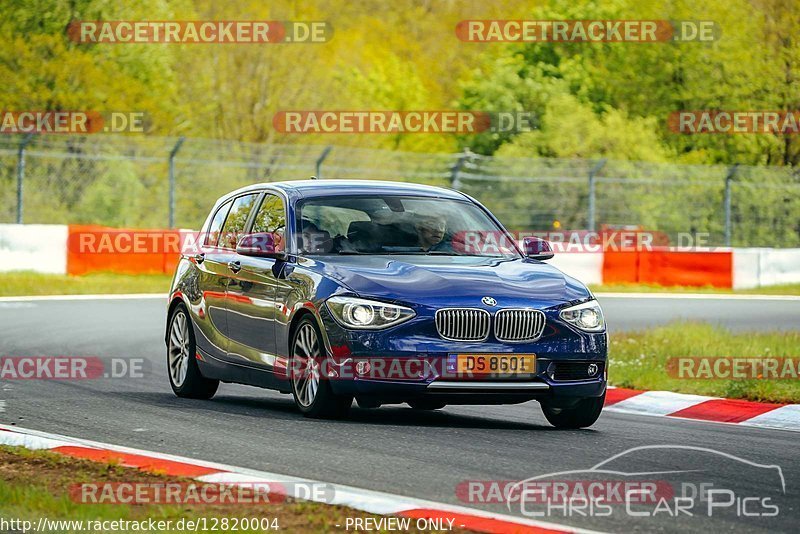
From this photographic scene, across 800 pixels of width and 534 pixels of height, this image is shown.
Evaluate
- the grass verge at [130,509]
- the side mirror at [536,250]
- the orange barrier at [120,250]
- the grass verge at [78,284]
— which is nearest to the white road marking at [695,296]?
the orange barrier at [120,250]

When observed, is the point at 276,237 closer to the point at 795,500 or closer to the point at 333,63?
the point at 795,500

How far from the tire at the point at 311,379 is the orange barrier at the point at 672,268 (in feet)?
70.7

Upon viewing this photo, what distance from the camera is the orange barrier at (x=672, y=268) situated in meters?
31.6

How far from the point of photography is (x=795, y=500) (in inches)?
294

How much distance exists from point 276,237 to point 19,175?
18.2 metres

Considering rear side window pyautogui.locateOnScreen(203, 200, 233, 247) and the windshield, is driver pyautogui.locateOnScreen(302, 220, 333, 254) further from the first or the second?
rear side window pyautogui.locateOnScreen(203, 200, 233, 247)

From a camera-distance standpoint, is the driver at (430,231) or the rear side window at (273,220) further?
the rear side window at (273,220)

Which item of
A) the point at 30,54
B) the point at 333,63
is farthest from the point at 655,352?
the point at 333,63

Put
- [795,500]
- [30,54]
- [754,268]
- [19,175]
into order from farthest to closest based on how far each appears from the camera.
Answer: [30,54], [754,268], [19,175], [795,500]

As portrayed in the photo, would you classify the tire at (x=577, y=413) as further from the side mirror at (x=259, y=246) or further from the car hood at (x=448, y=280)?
the side mirror at (x=259, y=246)

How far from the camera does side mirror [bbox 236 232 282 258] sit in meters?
10.9

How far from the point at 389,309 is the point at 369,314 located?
127 mm

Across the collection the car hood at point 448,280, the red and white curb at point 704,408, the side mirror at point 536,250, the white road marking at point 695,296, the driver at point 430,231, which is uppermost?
the driver at point 430,231

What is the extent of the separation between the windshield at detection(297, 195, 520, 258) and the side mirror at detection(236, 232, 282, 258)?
0.19 metres
